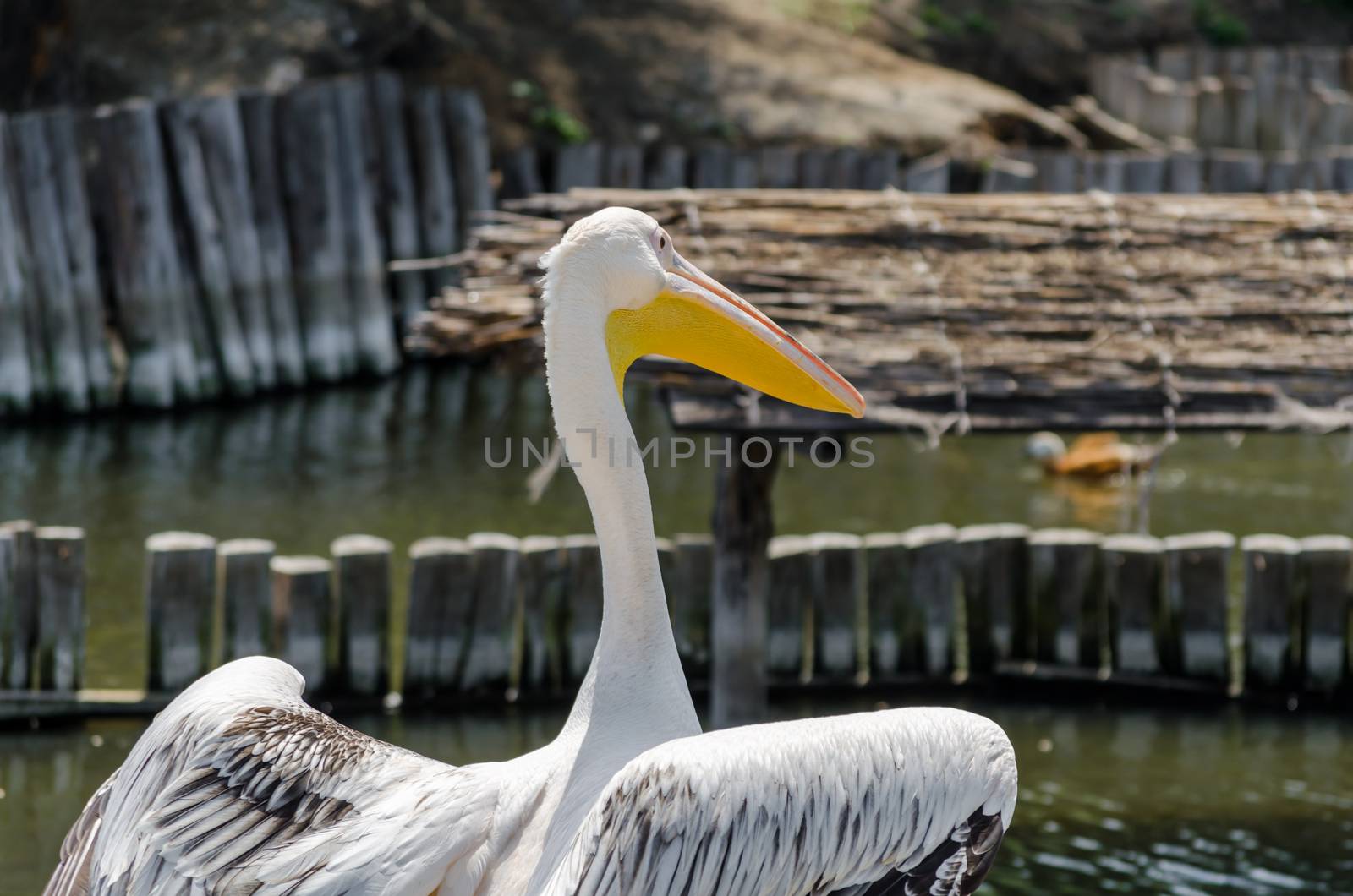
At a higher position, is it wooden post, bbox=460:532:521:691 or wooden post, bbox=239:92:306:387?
wooden post, bbox=239:92:306:387

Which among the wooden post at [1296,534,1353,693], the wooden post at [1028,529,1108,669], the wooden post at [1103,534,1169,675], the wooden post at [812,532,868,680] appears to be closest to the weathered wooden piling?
the wooden post at [812,532,868,680]

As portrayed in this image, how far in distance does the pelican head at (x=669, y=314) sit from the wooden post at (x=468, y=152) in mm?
8881

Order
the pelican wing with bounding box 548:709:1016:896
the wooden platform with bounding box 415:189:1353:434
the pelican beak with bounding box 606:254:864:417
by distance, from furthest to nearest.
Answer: the wooden platform with bounding box 415:189:1353:434, the pelican beak with bounding box 606:254:864:417, the pelican wing with bounding box 548:709:1016:896

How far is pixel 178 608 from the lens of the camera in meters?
6.38

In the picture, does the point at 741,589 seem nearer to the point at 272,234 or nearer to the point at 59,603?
the point at 59,603

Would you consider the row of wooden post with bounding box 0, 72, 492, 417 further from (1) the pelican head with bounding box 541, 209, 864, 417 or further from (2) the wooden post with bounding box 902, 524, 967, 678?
(1) the pelican head with bounding box 541, 209, 864, 417

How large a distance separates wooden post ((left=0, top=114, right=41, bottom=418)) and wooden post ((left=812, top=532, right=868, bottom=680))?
6397 mm

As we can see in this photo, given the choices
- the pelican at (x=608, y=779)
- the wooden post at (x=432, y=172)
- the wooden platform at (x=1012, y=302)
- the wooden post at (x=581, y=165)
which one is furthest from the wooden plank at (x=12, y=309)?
the pelican at (x=608, y=779)

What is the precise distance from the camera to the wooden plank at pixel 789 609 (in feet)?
22.4

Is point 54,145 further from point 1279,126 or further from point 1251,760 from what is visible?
point 1279,126

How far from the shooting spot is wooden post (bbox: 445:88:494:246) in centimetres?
1253

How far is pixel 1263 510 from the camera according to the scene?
968 centimetres

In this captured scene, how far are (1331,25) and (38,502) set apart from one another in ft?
56.9

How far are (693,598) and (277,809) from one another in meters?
3.59
